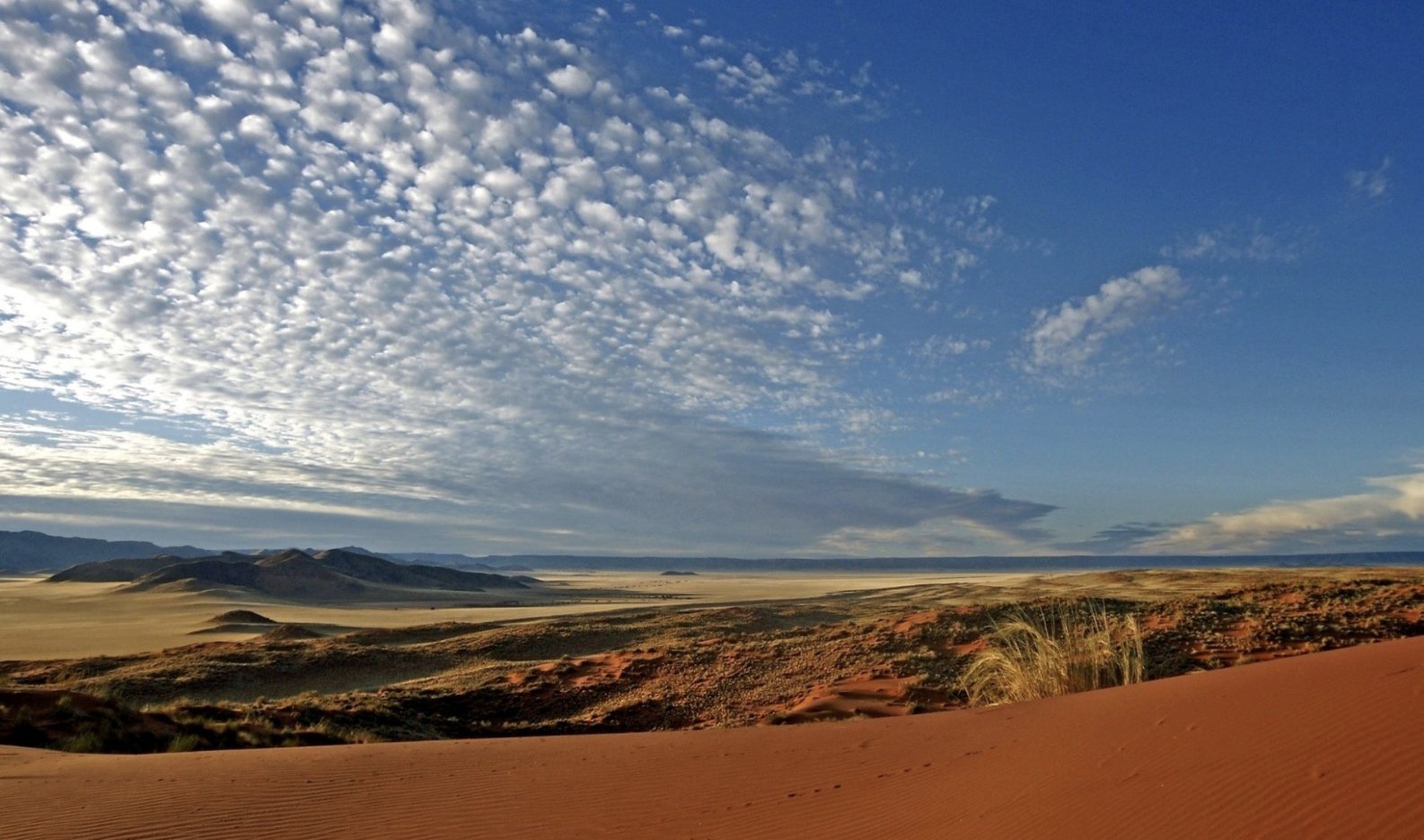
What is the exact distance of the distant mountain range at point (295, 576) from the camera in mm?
77688

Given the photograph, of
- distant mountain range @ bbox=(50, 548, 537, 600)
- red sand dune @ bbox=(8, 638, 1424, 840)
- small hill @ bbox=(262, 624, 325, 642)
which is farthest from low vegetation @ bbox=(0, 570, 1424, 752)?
distant mountain range @ bbox=(50, 548, 537, 600)

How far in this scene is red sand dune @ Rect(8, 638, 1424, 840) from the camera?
17.1ft

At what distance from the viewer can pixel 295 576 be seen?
8619 centimetres

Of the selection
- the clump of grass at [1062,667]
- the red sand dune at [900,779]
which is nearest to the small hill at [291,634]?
the red sand dune at [900,779]

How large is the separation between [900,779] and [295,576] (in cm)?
9007

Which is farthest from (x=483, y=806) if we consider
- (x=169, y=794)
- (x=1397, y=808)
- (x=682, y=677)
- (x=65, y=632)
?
(x=65, y=632)

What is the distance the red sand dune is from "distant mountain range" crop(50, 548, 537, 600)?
72.0 m

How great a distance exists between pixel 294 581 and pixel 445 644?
2500 inches

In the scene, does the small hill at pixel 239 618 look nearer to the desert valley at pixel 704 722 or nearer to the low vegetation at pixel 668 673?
the desert valley at pixel 704 722

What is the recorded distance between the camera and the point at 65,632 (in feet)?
136

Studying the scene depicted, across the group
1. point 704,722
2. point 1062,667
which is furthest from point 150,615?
point 1062,667

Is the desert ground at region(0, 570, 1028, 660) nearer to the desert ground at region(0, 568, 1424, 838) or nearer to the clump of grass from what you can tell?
the desert ground at region(0, 568, 1424, 838)

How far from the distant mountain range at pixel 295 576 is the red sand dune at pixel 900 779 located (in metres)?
72.0

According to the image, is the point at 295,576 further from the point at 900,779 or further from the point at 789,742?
the point at 900,779
